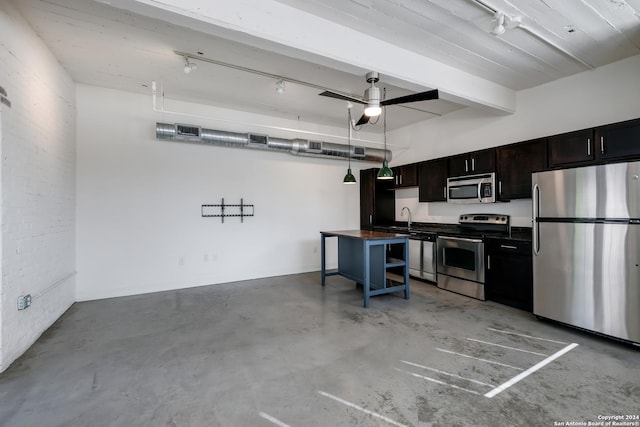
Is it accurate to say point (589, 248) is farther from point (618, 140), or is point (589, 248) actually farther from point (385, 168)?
point (385, 168)

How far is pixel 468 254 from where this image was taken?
428 centimetres

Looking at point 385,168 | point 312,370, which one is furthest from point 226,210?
point 312,370

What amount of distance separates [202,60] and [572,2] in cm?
369

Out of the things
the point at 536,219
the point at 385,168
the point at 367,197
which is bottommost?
the point at 536,219

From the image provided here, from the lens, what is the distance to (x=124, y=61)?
3.53 metres

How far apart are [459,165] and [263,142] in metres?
3.39

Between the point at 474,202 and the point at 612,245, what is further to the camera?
the point at 474,202

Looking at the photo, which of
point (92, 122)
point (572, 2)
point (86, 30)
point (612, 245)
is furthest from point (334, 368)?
point (92, 122)

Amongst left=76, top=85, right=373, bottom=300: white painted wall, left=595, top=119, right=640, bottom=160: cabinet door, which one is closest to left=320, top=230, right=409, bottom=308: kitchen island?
left=76, top=85, right=373, bottom=300: white painted wall

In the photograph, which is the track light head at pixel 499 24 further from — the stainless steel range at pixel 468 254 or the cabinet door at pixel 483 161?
the stainless steel range at pixel 468 254

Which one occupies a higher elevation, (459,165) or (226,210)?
(459,165)

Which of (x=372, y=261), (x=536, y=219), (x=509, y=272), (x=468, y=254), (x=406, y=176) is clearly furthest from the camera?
(x=406, y=176)

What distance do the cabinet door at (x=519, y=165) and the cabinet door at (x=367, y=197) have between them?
2.52 m

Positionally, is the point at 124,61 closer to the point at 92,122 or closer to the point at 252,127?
the point at 92,122
